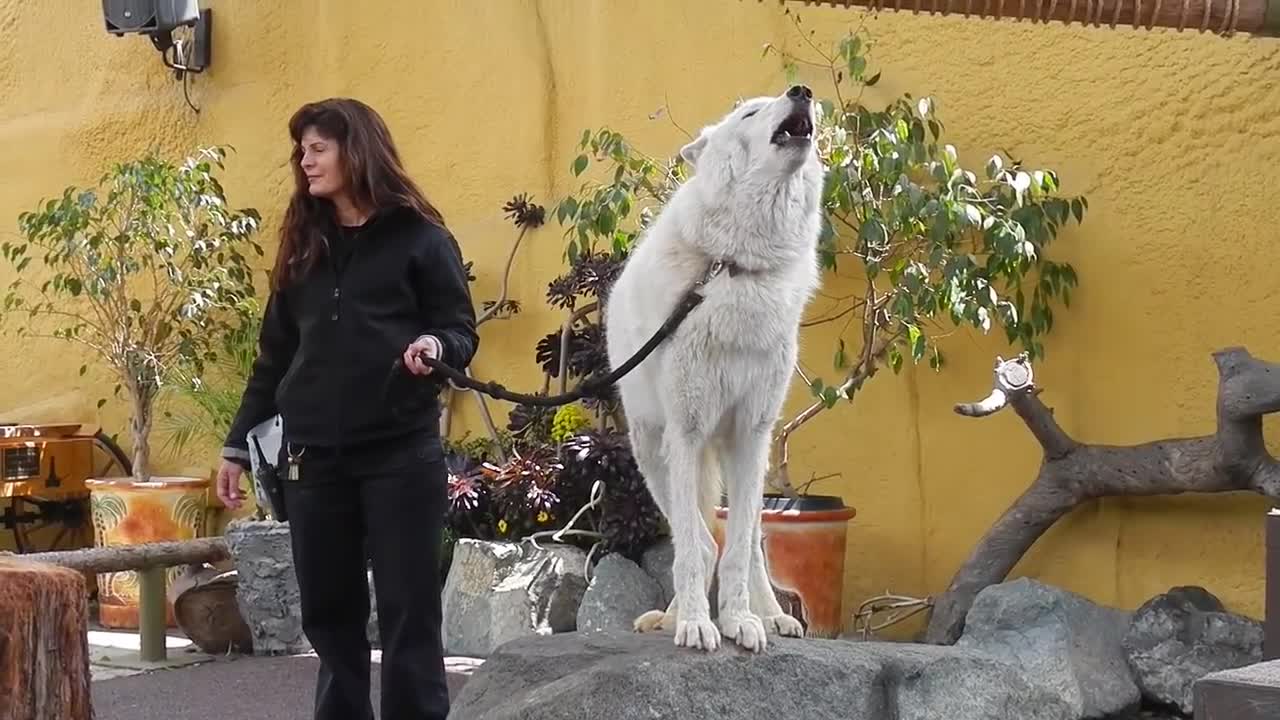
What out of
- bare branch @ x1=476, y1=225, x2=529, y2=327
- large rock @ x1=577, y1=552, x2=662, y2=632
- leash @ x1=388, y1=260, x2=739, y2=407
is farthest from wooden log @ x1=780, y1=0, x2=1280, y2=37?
bare branch @ x1=476, y1=225, x2=529, y2=327

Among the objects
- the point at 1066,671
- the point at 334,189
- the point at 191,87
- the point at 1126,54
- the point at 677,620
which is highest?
the point at 191,87

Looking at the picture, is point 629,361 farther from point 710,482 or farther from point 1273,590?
point 1273,590

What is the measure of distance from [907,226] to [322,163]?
246 centimetres

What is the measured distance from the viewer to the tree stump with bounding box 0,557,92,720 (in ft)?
10.4

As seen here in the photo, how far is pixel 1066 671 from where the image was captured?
4.80m

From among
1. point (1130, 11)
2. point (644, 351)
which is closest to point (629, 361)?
point (644, 351)

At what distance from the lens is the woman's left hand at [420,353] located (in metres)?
3.21

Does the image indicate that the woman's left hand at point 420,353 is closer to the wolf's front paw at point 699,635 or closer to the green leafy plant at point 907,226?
the wolf's front paw at point 699,635

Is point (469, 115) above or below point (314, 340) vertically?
above

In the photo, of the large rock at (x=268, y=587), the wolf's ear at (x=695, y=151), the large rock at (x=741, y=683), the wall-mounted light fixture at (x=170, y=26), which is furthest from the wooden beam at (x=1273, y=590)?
the wall-mounted light fixture at (x=170, y=26)

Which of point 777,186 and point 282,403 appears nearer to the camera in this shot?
point 777,186

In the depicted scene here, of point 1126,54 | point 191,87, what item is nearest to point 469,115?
point 191,87

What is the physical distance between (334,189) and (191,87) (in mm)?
5055

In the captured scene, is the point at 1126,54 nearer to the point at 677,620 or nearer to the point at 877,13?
the point at 877,13
